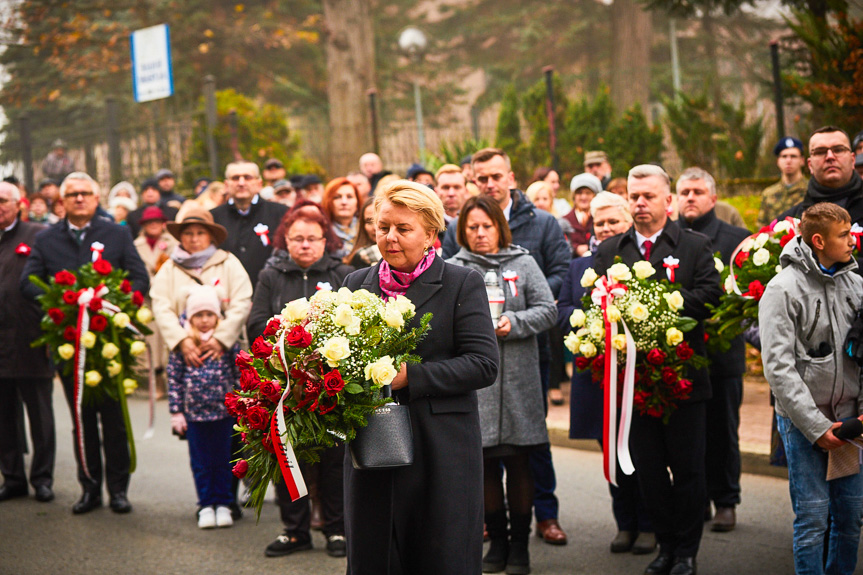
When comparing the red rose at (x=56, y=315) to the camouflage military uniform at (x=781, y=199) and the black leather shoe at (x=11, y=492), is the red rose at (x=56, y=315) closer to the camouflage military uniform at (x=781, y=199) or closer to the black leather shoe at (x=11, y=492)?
the black leather shoe at (x=11, y=492)

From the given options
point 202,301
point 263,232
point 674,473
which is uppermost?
point 263,232

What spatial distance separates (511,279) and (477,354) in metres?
2.21

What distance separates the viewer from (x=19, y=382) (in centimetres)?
903

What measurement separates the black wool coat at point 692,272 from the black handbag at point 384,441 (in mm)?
2571

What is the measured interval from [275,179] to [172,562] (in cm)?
782

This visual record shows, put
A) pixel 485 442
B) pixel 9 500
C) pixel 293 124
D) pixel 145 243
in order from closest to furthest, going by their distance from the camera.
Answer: pixel 485 442 < pixel 9 500 < pixel 145 243 < pixel 293 124

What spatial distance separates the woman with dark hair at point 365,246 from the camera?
26.1 ft

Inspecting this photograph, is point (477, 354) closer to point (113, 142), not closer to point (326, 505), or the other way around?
point (326, 505)

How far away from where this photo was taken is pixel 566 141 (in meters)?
17.2

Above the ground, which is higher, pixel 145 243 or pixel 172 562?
pixel 145 243

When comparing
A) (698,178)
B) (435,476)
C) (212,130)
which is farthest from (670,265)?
(212,130)

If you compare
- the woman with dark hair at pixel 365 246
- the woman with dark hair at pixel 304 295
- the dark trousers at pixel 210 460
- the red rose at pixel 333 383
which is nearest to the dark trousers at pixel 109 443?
the dark trousers at pixel 210 460

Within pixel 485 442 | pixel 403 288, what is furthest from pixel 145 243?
pixel 403 288

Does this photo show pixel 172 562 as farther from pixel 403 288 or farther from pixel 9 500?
pixel 403 288
